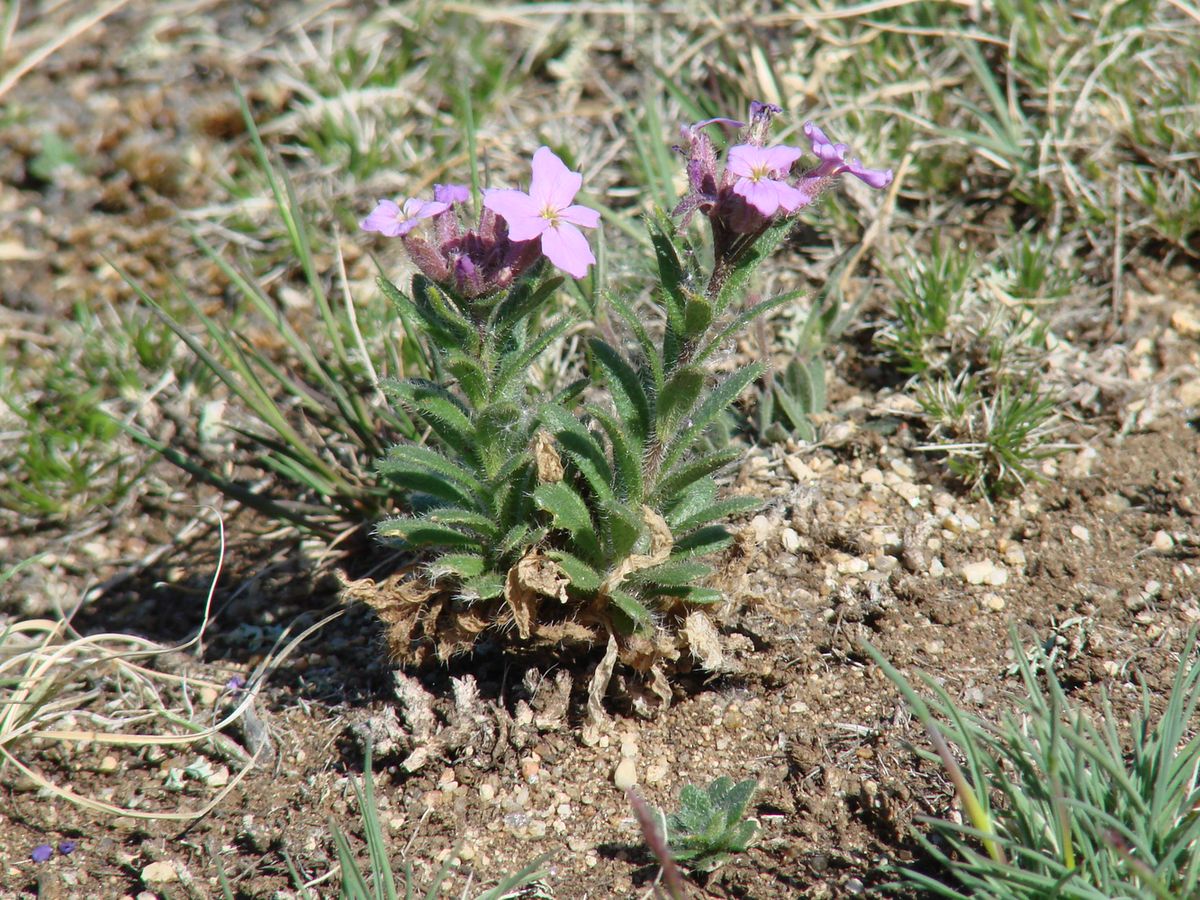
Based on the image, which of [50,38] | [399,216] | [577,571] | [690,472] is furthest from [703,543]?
[50,38]

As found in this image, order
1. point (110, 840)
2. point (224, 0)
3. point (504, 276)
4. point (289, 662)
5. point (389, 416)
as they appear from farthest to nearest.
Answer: point (224, 0) < point (389, 416) < point (289, 662) < point (110, 840) < point (504, 276)

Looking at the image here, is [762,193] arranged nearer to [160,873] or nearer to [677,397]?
[677,397]

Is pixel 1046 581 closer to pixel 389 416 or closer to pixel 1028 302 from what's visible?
pixel 1028 302

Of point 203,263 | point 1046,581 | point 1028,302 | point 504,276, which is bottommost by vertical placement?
point 1046,581

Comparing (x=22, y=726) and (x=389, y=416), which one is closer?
(x=22, y=726)

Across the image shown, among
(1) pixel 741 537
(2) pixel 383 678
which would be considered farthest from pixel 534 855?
(1) pixel 741 537

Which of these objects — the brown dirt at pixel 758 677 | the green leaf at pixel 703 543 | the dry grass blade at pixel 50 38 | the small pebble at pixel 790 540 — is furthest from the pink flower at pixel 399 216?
the dry grass blade at pixel 50 38

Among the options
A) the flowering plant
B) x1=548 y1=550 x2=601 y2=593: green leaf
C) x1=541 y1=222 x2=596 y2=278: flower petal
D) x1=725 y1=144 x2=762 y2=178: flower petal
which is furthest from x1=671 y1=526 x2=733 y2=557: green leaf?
x1=725 y1=144 x2=762 y2=178: flower petal

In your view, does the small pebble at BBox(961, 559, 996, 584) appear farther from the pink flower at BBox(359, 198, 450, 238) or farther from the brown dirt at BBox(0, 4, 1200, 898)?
the pink flower at BBox(359, 198, 450, 238)
